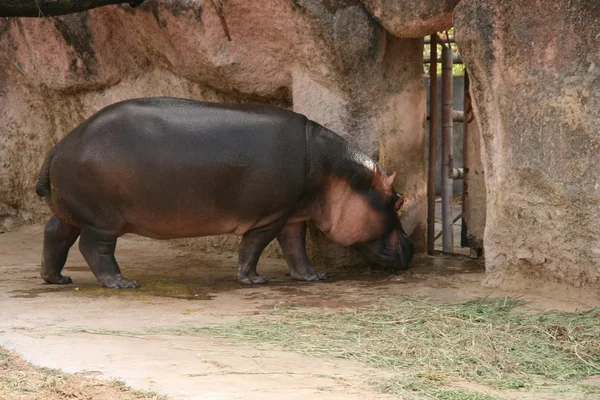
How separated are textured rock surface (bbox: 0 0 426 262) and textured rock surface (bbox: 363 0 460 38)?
0.19 meters

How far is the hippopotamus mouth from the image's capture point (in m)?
7.65

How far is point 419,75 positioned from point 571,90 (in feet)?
7.22

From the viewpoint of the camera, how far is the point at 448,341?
5215mm

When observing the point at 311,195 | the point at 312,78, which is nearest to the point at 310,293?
the point at 311,195

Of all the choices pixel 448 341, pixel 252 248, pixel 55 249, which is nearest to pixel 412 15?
pixel 252 248

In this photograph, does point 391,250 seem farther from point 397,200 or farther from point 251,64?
point 251,64

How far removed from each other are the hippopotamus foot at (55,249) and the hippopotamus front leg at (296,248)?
57.6 inches

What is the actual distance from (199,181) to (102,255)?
0.79 meters

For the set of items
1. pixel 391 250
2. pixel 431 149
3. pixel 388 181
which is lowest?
pixel 391 250

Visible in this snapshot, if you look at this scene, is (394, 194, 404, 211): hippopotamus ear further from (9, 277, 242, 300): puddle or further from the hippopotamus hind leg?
(9, 277, 242, 300): puddle

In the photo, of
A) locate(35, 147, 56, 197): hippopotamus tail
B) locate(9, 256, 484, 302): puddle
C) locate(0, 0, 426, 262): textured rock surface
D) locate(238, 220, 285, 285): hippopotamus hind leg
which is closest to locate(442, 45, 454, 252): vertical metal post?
locate(0, 0, 426, 262): textured rock surface

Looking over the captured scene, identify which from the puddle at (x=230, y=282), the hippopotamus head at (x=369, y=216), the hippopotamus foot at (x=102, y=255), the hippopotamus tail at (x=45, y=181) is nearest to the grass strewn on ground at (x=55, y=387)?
the puddle at (x=230, y=282)

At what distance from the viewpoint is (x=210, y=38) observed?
7.94 m

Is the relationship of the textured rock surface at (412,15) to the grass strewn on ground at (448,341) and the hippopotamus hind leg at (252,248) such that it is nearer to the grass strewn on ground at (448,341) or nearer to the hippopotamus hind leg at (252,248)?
the hippopotamus hind leg at (252,248)
